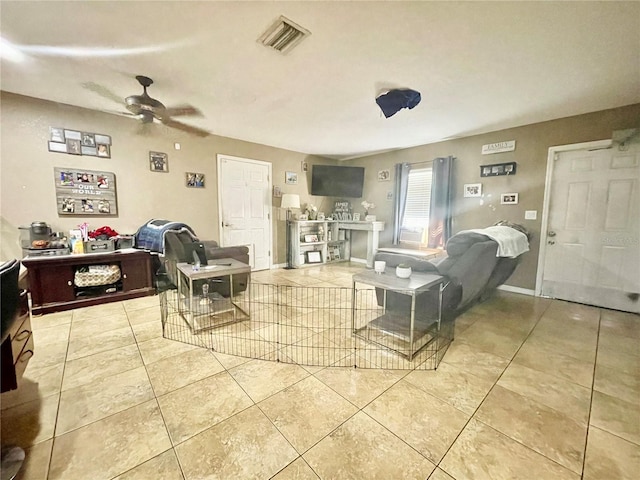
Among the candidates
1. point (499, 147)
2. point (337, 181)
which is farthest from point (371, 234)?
point (499, 147)

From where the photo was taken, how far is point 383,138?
4.37 metres

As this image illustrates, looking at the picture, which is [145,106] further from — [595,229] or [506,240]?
[595,229]

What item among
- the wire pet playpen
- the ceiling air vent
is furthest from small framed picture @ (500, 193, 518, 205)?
the ceiling air vent

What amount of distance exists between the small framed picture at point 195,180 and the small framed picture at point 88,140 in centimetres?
113

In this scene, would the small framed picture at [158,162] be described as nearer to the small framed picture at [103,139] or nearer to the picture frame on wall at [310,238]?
the small framed picture at [103,139]

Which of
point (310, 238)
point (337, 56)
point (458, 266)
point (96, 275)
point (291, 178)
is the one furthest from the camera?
point (310, 238)

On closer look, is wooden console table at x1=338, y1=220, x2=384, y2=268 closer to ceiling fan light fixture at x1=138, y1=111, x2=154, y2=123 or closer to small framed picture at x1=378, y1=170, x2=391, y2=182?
small framed picture at x1=378, y1=170, x2=391, y2=182

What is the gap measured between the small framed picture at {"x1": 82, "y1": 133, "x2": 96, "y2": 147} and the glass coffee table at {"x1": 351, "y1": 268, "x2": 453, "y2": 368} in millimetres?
3680

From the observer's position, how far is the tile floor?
1149 mm

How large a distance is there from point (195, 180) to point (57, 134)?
158 centimetres

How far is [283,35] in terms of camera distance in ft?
6.16

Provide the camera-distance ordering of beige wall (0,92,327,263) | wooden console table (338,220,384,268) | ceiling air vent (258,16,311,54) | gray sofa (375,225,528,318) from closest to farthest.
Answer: ceiling air vent (258,16,311,54), gray sofa (375,225,528,318), beige wall (0,92,327,263), wooden console table (338,220,384,268)

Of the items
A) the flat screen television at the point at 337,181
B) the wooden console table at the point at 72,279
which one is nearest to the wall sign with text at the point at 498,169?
the flat screen television at the point at 337,181

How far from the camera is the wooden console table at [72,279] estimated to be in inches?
106
